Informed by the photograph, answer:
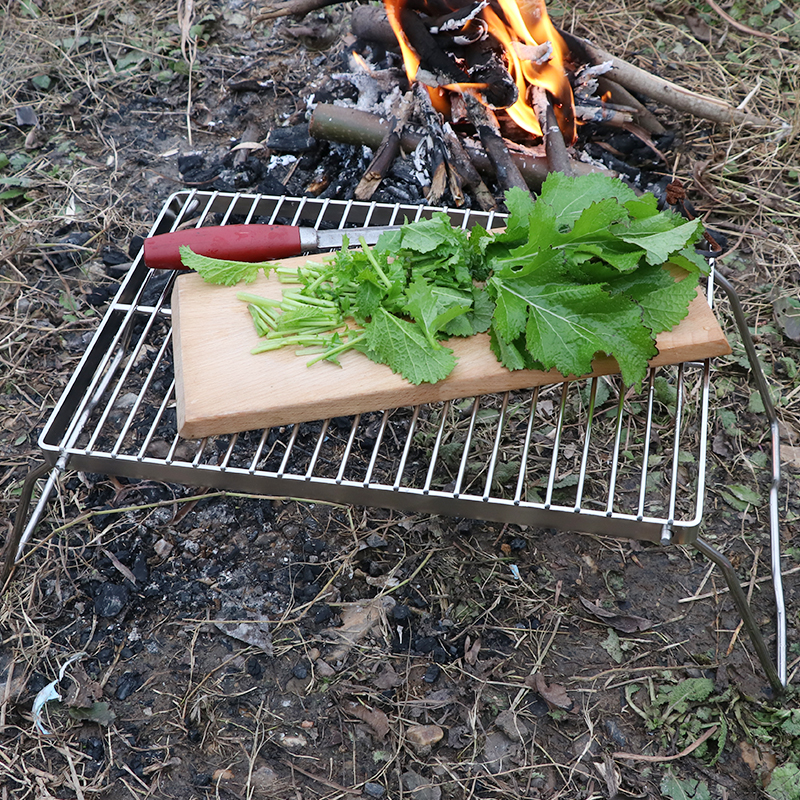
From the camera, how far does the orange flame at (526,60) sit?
10.5ft

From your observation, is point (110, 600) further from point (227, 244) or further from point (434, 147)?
point (434, 147)

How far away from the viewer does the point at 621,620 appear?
7.89 feet

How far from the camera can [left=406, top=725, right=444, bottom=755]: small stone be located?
6.98 feet

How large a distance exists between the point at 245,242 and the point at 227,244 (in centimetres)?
5

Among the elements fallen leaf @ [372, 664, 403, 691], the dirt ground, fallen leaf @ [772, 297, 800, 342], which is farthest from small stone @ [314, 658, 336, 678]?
fallen leaf @ [772, 297, 800, 342]

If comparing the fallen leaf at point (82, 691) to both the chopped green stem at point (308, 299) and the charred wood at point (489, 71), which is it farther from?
the charred wood at point (489, 71)

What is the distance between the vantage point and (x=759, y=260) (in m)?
3.41

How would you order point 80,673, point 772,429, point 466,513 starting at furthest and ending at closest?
point 772,429 → point 80,673 → point 466,513

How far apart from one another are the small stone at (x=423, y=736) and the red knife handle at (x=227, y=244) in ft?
4.69

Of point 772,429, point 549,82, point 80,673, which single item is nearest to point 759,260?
point 772,429

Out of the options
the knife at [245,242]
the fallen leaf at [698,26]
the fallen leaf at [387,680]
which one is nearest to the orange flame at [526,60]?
the knife at [245,242]

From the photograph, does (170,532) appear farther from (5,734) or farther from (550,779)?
(550,779)

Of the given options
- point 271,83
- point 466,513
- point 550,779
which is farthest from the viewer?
point 271,83

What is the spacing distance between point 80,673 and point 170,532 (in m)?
0.52
